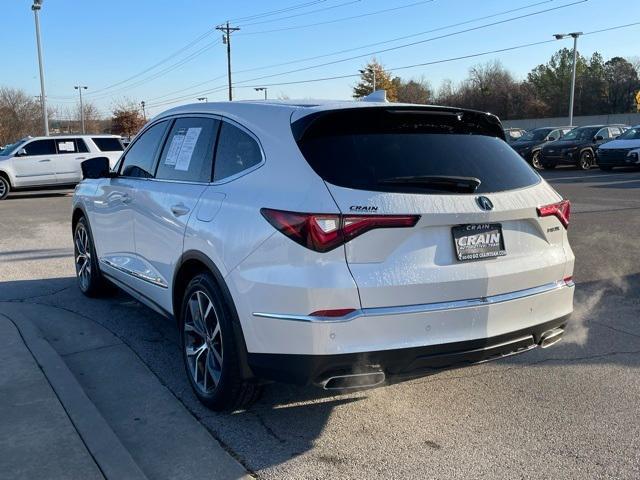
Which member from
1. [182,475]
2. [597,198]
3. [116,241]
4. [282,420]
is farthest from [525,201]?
[597,198]

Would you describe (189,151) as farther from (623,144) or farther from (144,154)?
(623,144)

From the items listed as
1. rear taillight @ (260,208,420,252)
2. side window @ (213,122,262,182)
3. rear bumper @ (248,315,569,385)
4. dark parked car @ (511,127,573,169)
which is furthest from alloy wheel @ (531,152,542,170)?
rear taillight @ (260,208,420,252)

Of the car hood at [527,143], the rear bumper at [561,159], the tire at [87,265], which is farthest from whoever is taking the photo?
the car hood at [527,143]

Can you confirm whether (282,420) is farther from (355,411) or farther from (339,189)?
(339,189)

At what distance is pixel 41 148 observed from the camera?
1845 cm

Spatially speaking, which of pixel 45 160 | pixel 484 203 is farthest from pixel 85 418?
pixel 45 160

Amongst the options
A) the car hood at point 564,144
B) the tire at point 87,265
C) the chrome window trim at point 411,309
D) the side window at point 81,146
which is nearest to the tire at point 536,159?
the car hood at point 564,144

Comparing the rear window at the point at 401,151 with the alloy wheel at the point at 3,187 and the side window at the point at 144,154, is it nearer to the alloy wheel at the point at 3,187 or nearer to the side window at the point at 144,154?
the side window at the point at 144,154

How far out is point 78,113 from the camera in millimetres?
100750

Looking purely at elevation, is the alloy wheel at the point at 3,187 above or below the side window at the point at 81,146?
below

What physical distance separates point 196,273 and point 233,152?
31.1 inches

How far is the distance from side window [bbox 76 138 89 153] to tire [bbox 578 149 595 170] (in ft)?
62.7

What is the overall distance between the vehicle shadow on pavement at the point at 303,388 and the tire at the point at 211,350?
0.50 ft

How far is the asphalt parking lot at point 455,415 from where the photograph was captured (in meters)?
3.09
